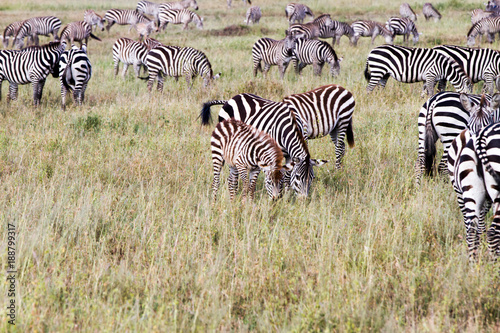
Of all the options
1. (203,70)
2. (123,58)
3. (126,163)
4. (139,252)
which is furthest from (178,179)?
(123,58)

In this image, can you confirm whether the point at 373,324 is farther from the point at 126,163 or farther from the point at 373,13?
the point at 373,13

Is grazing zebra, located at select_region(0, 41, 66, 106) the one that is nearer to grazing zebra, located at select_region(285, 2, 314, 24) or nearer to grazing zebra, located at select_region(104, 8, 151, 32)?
grazing zebra, located at select_region(104, 8, 151, 32)

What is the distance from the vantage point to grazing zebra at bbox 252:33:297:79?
583 inches

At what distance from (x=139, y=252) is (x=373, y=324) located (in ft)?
6.86

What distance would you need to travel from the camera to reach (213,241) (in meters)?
4.88

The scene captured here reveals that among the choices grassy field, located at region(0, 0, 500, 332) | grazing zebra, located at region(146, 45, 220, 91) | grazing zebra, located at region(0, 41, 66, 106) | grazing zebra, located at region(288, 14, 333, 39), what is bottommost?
grassy field, located at region(0, 0, 500, 332)

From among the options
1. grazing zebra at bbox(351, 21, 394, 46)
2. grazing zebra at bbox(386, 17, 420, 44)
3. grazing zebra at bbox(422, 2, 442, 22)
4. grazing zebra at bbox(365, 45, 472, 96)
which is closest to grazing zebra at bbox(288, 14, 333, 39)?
grazing zebra at bbox(351, 21, 394, 46)

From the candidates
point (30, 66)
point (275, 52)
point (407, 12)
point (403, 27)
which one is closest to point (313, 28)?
point (403, 27)

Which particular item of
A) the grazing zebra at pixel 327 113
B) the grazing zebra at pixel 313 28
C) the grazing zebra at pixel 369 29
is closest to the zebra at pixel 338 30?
the grazing zebra at pixel 313 28

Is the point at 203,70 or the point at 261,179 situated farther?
the point at 203,70

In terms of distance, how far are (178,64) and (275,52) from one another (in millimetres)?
3313

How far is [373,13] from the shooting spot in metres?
32.4

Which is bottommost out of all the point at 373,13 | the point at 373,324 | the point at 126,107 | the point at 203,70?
the point at 373,324

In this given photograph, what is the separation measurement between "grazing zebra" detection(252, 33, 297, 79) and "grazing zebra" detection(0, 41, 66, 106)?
5.91m
